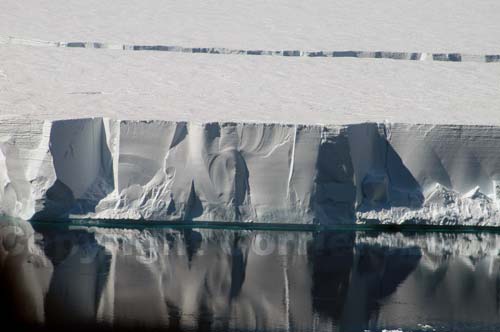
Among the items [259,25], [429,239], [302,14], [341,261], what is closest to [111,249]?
[341,261]

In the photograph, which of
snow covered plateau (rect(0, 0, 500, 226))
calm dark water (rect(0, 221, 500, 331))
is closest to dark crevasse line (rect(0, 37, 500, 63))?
snow covered plateau (rect(0, 0, 500, 226))

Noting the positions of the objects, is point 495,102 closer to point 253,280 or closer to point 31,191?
point 253,280

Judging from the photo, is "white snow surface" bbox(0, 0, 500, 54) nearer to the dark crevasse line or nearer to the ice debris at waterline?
the dark crevasse line

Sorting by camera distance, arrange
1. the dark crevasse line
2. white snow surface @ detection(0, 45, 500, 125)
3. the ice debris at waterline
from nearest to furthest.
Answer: the ice debris at waterline < white snow surface @ detection(0, 45, 500, 125) < the dark crevasse line

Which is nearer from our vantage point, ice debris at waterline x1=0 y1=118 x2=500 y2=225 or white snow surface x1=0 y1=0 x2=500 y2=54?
ice debris at waterline x1=0 y1=118 x2=500 y2=225

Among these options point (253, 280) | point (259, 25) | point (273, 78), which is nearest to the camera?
point (253, 280)

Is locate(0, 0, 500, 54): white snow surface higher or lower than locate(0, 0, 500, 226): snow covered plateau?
higher

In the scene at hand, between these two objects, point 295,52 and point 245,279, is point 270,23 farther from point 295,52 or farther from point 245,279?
point 245,279
